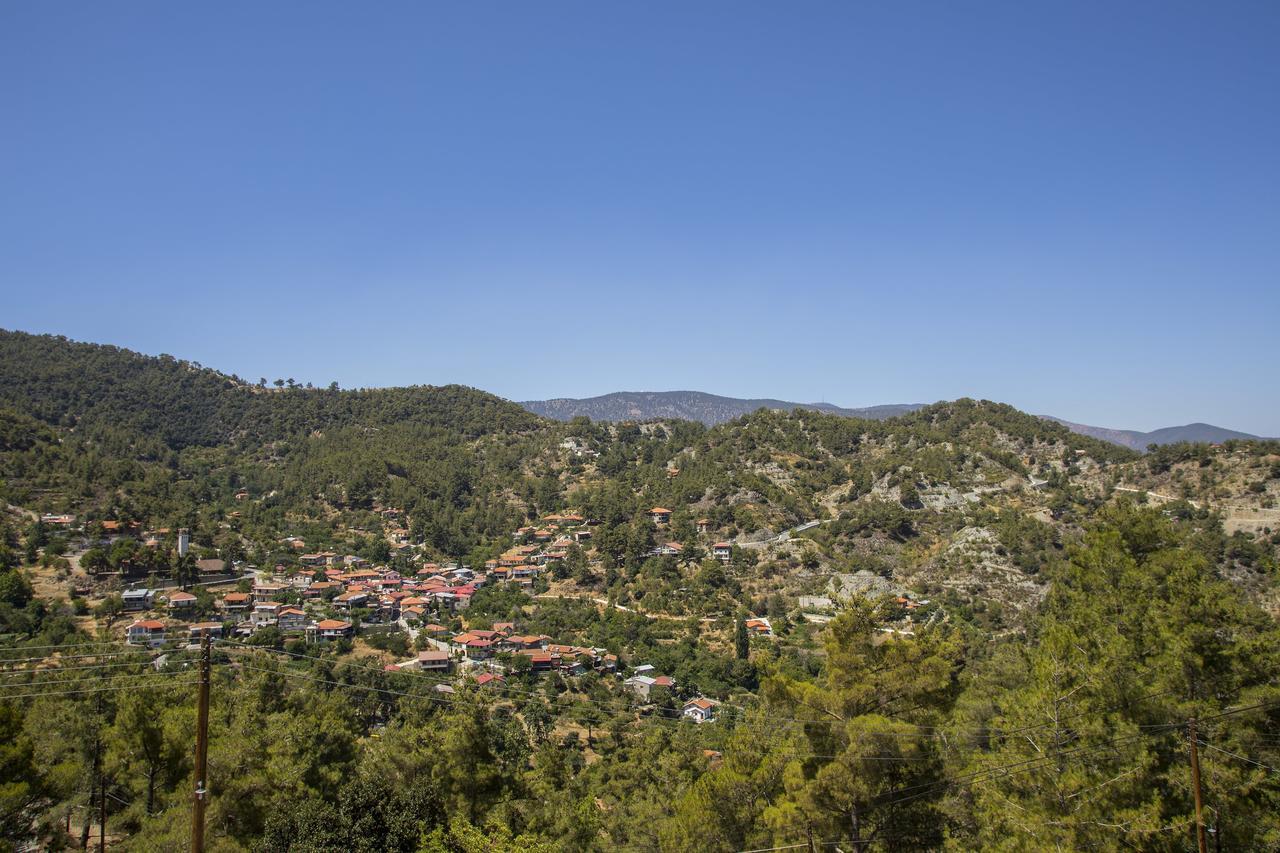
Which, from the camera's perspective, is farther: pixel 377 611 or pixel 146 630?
pixel 377 611

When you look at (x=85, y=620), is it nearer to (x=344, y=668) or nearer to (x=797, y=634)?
(x=344, y=668)

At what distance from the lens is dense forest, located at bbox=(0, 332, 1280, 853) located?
9.61 metres

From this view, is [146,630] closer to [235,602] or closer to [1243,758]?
[235,602]

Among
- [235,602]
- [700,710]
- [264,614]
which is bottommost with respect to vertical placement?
[700,710]

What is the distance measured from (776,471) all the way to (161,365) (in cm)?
9715

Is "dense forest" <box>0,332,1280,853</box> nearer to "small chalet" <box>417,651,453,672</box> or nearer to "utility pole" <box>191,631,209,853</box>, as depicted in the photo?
"small chalet" <box>417,651,453,672</box>

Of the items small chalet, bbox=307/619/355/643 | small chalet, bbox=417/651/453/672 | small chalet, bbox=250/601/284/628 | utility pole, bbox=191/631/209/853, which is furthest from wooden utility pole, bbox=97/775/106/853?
small chalet, bbox=250/601/284/628

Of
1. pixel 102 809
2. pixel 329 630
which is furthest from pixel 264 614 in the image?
pixel 102 809

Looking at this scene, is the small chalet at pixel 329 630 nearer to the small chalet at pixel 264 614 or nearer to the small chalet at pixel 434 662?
the small chalet at pixel 264 614

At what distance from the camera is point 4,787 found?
1126 cm

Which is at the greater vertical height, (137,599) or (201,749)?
(201,749)

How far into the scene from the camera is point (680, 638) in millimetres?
41125

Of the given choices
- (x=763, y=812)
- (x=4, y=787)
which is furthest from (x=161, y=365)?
(x=763, y=812)

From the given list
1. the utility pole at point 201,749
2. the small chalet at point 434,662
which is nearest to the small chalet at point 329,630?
the small chalet at point 434,662
